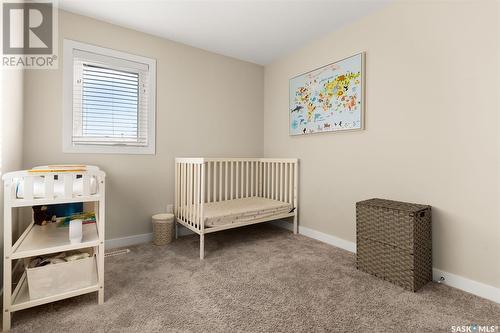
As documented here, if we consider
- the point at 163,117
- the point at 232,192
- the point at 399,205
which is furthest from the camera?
the point at 232,192

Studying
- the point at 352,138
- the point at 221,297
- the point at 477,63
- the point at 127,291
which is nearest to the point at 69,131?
the point at 127,291

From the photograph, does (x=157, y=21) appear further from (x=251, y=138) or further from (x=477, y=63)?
(x=477, y=63)

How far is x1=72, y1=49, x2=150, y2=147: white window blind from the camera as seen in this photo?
2.22 m

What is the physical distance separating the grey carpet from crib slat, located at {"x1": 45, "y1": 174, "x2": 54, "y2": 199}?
2.14 ft

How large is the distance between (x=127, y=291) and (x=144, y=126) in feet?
5.13

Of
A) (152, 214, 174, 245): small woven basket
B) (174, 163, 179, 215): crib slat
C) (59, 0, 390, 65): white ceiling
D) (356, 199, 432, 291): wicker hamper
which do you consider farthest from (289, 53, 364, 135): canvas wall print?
(152, 214, 174, 245): small woven basket

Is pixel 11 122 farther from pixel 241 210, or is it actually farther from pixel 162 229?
pixel 241 210

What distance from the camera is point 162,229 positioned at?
2.42m

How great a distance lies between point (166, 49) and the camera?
8.60 feet

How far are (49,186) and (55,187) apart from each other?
0.11m

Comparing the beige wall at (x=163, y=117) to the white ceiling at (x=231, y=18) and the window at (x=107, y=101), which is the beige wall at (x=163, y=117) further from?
the white ceiling at (x=231, y=18)

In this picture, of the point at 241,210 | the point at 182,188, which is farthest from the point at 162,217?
the point at 241,210

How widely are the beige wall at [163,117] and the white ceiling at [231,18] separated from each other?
176 mm

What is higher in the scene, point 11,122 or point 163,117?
point 163,117
